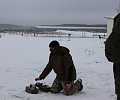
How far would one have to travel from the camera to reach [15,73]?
802 centimetres

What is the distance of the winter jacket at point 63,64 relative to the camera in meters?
5.12

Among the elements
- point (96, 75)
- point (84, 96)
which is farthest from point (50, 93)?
point (96, 75)

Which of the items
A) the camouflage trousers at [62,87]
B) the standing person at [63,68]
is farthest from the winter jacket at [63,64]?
the camouflage trousers at [62,87]

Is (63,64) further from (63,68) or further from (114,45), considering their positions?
(114,45)

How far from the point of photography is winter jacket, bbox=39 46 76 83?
512 centimetres

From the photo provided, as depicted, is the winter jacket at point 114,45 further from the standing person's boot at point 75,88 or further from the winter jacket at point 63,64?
the standing person's boot at point 75,88

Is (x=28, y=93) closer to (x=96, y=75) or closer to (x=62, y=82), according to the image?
(x=62, y=82)

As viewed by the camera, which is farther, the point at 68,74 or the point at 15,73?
the point at 15,73

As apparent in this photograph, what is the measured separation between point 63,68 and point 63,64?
0.34ft

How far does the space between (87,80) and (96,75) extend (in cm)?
82

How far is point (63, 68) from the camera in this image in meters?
5.29

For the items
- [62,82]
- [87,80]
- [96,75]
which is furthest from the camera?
[96,75]

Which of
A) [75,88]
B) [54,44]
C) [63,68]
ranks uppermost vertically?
[54,44]

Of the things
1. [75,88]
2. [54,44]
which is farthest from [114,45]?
[75,88]
